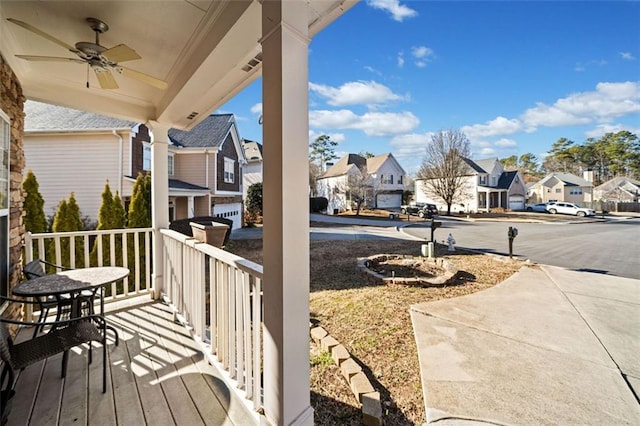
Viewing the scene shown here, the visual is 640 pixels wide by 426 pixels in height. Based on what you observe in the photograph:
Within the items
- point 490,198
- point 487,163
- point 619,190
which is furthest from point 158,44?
point 619,190

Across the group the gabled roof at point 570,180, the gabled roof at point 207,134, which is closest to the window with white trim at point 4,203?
the gabled roof at point 207,134

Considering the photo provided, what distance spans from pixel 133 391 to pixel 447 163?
80.7ft

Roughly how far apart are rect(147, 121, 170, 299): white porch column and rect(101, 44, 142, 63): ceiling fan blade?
4.77 feet

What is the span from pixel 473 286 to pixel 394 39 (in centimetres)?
510

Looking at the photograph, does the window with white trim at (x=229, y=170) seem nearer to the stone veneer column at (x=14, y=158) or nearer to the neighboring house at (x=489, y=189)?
the stone veneer column at (x=14, y=158)

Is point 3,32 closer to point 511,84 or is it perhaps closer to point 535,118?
point 511,84

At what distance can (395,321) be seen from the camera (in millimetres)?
3551

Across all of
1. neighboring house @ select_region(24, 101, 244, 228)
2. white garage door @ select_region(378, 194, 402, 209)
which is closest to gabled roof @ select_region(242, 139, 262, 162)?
white garage door @ select_region(378, 194, 402, 209)

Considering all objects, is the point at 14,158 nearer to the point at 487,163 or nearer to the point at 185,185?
the point at 185,185

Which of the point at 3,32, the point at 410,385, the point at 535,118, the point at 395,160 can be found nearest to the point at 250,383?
the point at 410,385

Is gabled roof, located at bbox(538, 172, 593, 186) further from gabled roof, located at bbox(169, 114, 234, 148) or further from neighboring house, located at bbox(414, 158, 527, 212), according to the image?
gabled roof, located at bbox(169, 114, 234, 148)

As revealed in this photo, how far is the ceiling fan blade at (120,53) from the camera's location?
2.22 m

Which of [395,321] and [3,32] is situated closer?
[3,32]

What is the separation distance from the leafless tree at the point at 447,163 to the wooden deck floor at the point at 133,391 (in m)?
23.9
